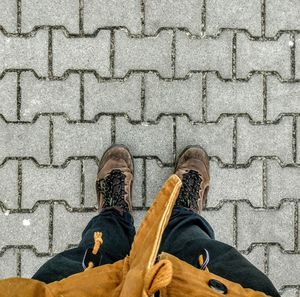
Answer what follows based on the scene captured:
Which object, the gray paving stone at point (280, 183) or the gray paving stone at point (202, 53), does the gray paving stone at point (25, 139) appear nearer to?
the gray paving stone at point (202, 53)

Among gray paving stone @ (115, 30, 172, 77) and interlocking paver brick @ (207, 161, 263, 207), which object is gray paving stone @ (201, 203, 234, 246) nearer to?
interlocking paver brick @ (207, 161, 263, 207)

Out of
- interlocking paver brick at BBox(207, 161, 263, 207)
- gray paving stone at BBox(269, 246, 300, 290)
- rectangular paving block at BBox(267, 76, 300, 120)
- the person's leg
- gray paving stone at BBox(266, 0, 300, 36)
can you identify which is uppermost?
gray paving stone at BBox(266, 0, 300, 36)

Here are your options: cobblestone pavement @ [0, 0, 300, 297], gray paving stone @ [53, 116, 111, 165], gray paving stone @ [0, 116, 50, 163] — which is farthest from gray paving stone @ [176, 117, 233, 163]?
gray paving stone @ [0, 116, 50, 163]

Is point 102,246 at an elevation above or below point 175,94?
below

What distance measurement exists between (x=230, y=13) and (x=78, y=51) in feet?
2.29

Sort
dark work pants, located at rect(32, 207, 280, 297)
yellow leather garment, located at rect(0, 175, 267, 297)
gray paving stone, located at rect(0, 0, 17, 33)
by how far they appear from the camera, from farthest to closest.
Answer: gray paving stone, located at rect(0, 0, 17, 33), dark work pants, located at rect(32, 207, 280, 297), yellow leather garment, located at rect(0, 175, 267, 297)

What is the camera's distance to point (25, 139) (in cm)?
226

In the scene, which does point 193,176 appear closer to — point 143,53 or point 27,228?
point 143,53

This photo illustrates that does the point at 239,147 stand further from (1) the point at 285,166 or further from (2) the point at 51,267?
(2) the point at 51,267

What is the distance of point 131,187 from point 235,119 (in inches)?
22.1

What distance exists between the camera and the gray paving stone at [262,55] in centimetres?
226

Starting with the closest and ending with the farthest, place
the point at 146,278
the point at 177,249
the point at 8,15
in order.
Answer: the point at 146,278 < the point at 177,249 < the point at 8,15

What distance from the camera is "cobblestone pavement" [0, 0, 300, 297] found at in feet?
7.37

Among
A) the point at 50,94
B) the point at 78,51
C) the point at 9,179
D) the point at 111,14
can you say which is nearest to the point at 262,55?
the point at 111,14
